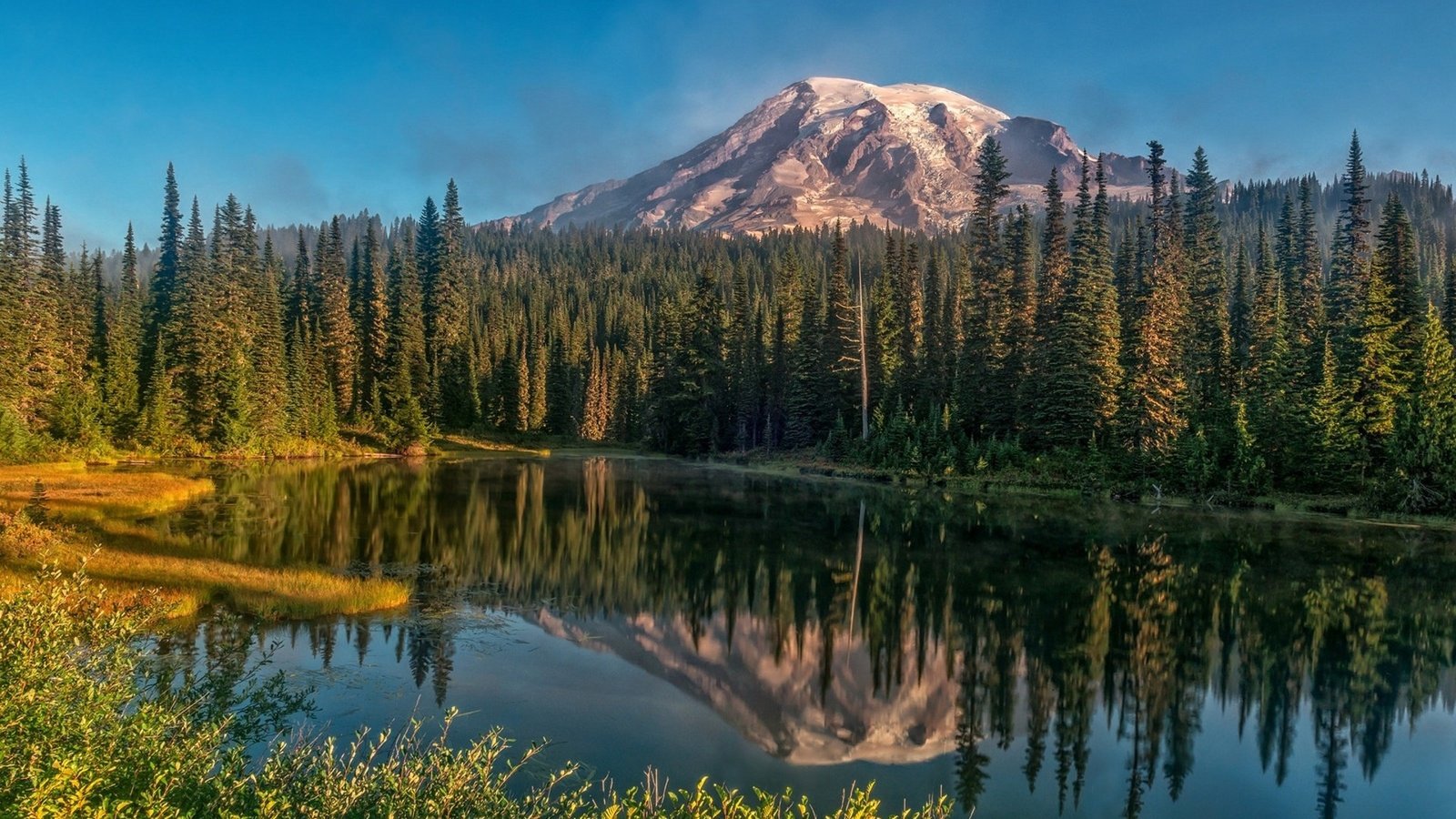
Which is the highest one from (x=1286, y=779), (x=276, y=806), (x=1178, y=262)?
(x=1178, y=262)

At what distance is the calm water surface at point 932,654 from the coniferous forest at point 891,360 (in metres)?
11.9

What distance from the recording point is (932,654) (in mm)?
20234

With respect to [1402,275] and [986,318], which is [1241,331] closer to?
[1402,275]

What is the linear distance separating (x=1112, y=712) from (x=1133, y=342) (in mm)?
46587

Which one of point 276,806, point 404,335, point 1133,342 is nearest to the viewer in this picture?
point 276,806

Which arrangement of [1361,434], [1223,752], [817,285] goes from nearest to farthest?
1. [1223,752]
2. [1361,434]
3. [817,285]

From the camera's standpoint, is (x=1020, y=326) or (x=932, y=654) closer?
(x=932, y=654)

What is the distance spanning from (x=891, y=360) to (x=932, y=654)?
199ft

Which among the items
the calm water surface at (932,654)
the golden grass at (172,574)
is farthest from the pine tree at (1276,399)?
the golden grass at (172,574)

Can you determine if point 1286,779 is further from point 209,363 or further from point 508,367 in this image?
point 508,367

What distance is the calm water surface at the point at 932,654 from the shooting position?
14078mm

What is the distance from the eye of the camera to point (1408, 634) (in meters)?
21.8

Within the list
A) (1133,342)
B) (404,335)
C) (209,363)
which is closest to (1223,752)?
(1133,342)

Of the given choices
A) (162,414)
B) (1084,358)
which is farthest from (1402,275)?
(162,414)
